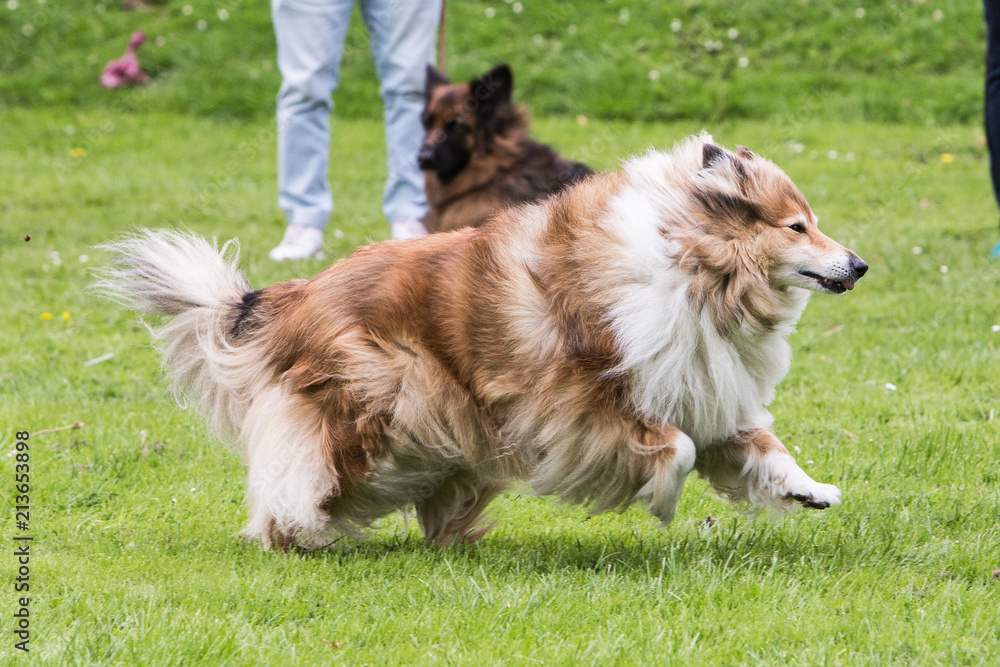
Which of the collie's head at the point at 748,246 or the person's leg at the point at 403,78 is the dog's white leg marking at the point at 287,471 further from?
the person's leg at the point at 403,78

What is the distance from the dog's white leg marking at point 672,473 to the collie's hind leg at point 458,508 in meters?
0.71

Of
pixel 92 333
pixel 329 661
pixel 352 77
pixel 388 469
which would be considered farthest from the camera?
pixel 352 77

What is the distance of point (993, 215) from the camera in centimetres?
895

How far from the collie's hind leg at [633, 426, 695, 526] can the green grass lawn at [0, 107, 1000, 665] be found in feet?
0.82

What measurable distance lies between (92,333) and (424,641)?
14.1 feet

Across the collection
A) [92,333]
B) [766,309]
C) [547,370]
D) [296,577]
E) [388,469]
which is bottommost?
[92,333]

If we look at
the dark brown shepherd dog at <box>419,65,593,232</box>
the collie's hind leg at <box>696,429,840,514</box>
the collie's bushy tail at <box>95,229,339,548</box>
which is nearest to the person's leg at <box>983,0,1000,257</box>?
the dark brown shepherd dog at <box>419,65,593,232</box>

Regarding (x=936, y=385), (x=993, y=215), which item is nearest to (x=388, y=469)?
(x=936, y=385)

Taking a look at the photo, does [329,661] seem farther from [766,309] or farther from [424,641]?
[766,309]

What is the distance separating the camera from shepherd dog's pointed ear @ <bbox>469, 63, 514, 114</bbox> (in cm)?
774

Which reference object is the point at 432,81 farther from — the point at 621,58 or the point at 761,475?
the point at 621,58

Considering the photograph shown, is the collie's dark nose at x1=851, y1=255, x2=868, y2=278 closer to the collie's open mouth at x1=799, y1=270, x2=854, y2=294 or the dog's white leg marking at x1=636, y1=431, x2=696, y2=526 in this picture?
the collie's open mouth at x1=799, y1=270, x2=854, y2=294

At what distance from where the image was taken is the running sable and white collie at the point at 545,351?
3.39 meters

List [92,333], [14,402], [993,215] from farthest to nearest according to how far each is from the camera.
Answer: [993,215]
[92,333]
[14,402]
